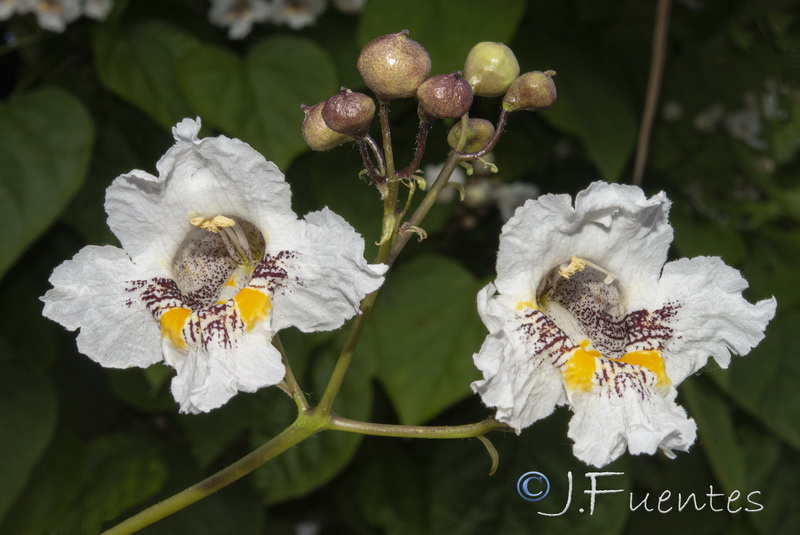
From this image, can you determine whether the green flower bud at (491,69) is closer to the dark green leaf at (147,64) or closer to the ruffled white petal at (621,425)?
the ruffled white petal at (621,425)

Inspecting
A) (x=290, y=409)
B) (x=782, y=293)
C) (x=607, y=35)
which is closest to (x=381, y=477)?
(x=290, y=409)

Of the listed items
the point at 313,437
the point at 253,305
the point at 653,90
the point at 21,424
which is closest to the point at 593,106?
the point at 653,90

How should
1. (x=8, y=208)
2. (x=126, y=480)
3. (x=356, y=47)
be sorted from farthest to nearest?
(x=356, y=47), (x=8, y=208), (x=126, y=480)

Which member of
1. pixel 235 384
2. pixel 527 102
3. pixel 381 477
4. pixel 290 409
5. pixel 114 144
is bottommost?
pixel 381 477

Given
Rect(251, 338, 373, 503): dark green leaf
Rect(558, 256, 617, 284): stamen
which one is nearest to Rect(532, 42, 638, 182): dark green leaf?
Rect(251, 338, 373, 503): dark green leaf

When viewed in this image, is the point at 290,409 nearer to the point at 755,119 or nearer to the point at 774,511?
the point at 774,511

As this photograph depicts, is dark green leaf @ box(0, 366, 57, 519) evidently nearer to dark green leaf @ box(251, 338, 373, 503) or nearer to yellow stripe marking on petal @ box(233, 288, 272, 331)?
dark green leaf @ box(251, 338, 373, 503)
